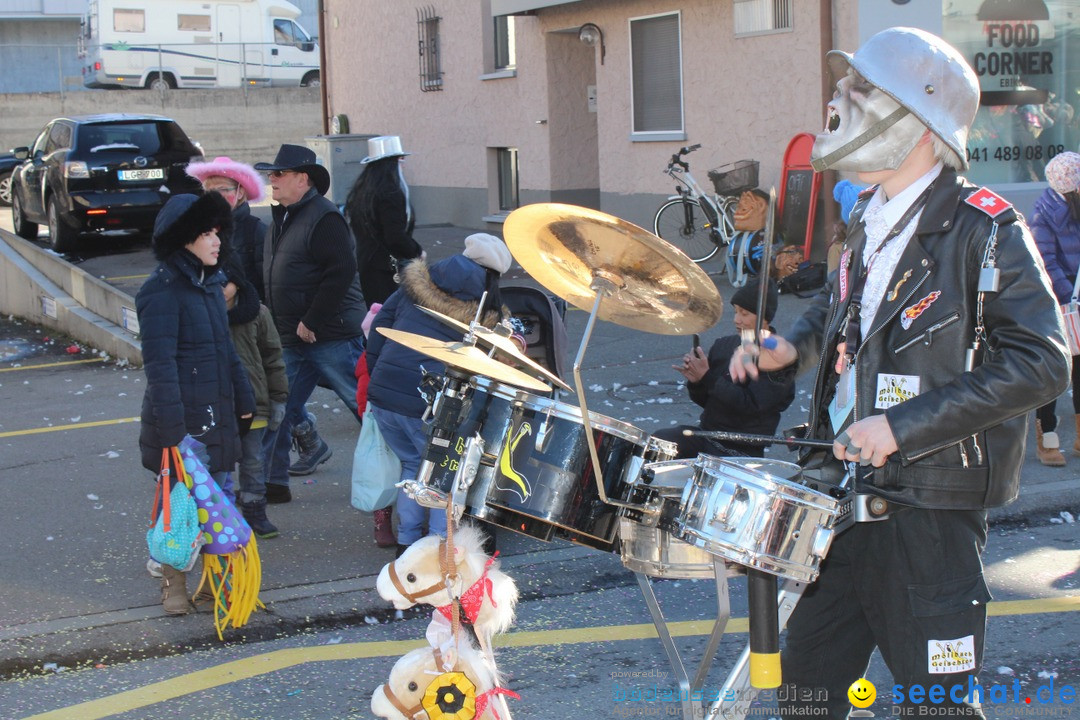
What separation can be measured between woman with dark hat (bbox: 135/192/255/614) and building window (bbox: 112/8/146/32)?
2618 centimetres

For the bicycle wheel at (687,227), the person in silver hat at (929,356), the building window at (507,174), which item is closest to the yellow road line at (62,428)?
the person in silver hat at (929,356)

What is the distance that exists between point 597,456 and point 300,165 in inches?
163

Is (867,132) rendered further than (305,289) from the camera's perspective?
No

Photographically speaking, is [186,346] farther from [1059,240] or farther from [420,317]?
[1059,240]

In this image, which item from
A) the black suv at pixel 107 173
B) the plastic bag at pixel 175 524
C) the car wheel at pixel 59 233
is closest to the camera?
the plastic bag at pixel 175 524

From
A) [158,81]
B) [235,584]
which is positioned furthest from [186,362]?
[158,81]

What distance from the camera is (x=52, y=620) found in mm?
5105

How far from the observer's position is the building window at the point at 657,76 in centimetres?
1480

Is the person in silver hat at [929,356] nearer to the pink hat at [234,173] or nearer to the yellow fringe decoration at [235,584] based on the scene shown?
the yellow fringe decoration at [235,584]

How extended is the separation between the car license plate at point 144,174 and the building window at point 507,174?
5.30 metres

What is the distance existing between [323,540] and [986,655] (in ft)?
10.6

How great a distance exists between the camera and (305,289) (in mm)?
6828

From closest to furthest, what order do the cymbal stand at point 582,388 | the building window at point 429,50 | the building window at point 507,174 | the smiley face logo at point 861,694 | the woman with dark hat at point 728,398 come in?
the cymbal stand at point 582,388, the smiley face logo at point 861,694, the woman with dark hat at point 728,398, the building window at point 507,174, the building window at point 429,50

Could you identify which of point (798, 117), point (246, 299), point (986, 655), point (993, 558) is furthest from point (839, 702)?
point (798, 117)
